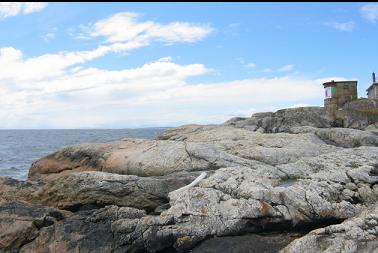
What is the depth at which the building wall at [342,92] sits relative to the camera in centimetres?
3338

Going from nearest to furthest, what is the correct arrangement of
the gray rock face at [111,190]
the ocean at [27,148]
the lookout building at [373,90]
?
the gray rock face at [111,190], the ocean at [27,148], the lookout building at [373,90]

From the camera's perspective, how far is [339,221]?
10906 mm

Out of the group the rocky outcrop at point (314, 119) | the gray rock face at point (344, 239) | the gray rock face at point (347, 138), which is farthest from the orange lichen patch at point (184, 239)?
the rocky outcrop at point (314, 119)

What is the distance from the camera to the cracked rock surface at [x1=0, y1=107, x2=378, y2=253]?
10.2 m

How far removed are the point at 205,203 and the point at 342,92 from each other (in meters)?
25.8

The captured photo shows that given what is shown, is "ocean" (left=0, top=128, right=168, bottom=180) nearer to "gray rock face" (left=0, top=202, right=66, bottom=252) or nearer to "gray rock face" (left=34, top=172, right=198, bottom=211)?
"gray rock face" (left=34, top=172, right=198, bottom=211)

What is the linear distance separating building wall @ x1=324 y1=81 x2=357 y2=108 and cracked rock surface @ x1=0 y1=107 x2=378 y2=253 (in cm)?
1873

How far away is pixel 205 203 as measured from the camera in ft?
35.8

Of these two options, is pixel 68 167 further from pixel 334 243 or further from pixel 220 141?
pixel 334 243

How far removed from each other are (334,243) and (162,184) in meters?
5.18

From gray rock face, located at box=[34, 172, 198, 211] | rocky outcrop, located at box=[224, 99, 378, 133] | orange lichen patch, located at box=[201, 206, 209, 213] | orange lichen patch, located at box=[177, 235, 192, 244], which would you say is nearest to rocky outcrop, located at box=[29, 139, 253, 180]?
gray rock face, located at box=[34, 172, 198, 211]

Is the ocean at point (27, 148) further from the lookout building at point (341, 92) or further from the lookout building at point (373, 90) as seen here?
the lookout building at point (373, 90)

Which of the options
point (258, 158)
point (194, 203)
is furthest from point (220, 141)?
point (194, 203)

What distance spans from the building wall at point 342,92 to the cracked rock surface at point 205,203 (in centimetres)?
1873
